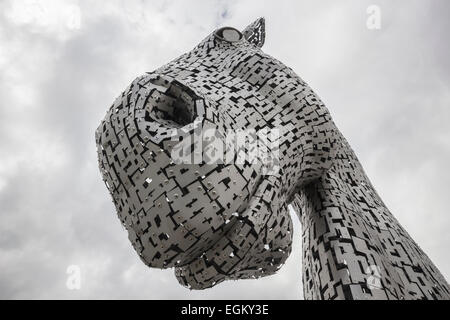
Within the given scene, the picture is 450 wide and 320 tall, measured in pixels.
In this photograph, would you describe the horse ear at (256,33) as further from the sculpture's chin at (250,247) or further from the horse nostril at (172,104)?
the sculpture's chin at (250,247)

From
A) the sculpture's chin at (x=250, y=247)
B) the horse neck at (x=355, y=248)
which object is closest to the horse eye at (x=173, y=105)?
the sculpture's chin at (x=250, y=247)

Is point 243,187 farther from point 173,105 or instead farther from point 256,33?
point 256,33

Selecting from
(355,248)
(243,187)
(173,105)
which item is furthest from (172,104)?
(355,248)

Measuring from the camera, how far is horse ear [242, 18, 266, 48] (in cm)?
298

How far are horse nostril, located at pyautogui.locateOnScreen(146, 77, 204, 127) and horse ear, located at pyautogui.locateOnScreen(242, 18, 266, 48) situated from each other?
152cm

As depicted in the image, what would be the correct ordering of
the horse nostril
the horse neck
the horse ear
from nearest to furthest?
the horse nostril → the horse neck → the horse ear

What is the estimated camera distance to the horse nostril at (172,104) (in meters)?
1.57

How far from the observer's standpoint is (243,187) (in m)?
1.54

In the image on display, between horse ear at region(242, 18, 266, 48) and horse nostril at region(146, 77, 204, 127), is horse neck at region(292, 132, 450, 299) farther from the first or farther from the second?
horse ear at region(242, 18, 266, 48)

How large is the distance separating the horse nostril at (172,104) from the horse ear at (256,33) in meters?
1.52

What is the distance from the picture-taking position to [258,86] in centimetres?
218

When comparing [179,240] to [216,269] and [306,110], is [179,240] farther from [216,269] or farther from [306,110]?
[306,110]

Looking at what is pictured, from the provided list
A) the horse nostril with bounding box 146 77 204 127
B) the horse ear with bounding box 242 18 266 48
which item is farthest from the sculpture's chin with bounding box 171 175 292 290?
the horse ear with bounding box 242 18 266 48
